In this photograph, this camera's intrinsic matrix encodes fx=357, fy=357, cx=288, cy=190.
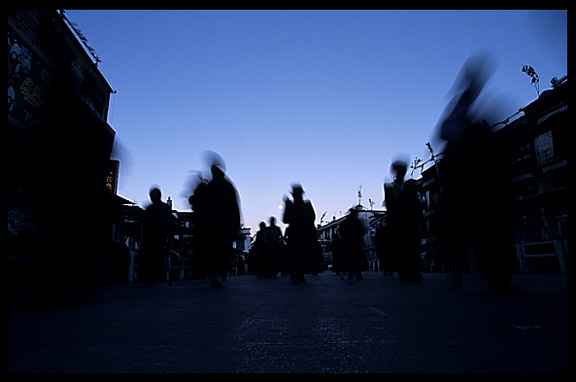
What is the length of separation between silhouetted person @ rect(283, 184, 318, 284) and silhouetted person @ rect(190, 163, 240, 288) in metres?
1.46

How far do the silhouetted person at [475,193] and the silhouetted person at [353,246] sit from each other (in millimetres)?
6481

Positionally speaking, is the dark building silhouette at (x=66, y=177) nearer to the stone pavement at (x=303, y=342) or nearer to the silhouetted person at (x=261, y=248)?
the stone pavement at (x=303, y=342)

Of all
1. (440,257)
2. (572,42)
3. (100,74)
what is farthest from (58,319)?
(100,74)

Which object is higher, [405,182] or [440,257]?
[405,182]

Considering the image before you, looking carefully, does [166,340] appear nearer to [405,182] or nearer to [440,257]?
[440,257]

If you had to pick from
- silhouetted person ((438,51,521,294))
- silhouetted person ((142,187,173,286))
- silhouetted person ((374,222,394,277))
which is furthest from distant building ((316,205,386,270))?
silhouetted person ((438,51,521,294))

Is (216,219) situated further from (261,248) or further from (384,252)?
(261,248)

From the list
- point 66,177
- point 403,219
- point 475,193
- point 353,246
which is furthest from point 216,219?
point 475,193

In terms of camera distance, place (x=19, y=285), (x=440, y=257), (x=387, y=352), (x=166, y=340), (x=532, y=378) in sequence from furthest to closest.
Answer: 1. (x=19, y=285)
2. (x=440, y=257)
3. (x=166, y=340)
4. (x=387, y=352)
5. (x=532, y=378)

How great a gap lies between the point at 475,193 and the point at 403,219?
13.4 ft

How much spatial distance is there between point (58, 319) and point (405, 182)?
7.23 meters

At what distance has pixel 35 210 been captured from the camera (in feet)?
12.0

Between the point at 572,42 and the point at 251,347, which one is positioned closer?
the point at 572,42

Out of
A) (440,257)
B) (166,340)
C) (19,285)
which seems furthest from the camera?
(19,285)
